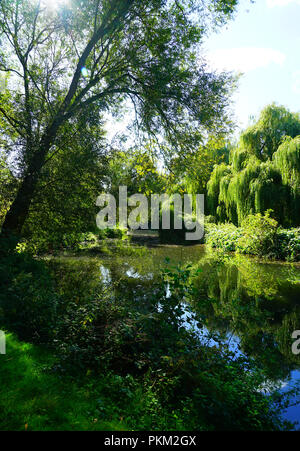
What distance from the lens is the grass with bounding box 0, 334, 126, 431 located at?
92.3 inches

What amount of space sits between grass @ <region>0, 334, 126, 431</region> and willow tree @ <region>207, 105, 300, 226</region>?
1281cm

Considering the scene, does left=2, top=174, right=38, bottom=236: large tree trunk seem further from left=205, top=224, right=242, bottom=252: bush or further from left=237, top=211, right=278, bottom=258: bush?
left=205, top=224, right=242, bottom=252: bush

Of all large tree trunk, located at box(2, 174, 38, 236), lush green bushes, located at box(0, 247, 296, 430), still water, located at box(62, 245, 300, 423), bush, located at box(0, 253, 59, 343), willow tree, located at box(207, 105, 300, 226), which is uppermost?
willow tree, located at box(207, 105, 300, 226)

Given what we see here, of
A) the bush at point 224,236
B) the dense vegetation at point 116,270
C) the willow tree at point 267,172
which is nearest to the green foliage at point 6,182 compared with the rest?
the dense vegetation at point 116,270

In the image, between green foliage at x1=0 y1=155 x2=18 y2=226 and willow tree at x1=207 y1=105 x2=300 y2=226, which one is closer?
green foliage at x1=0 y1=155 x2=18 y2=226

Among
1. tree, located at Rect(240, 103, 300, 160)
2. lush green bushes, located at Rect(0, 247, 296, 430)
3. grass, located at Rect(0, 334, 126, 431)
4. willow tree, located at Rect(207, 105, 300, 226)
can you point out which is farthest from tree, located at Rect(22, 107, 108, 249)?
tree, located at Rect(240, 103, 300, 160)

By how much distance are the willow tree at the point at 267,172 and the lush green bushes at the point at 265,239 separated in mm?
859

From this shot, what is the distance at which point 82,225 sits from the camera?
20.6ft

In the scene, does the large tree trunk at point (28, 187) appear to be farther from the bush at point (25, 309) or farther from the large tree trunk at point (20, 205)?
the bush at point (25, 309)

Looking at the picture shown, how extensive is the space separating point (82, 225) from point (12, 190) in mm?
1552

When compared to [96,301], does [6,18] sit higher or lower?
higher

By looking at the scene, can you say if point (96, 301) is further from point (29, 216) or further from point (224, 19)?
point (224, 19)

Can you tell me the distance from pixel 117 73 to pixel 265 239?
956cm
